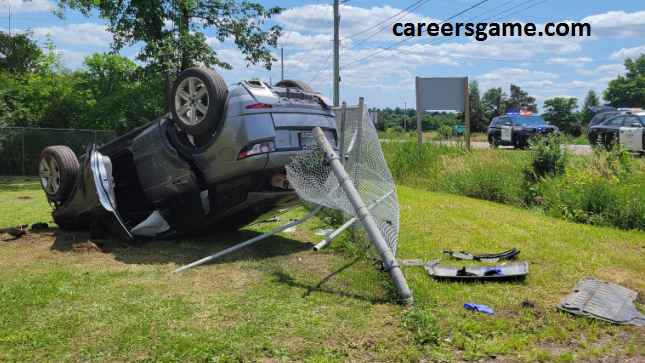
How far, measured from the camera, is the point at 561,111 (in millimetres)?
58719

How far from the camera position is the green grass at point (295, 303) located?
3.54 m

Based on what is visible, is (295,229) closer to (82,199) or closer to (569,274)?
(82,199)

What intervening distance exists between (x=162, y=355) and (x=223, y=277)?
1.75 m

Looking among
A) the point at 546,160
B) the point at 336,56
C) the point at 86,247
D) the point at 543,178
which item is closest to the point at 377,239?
the point at 86,247

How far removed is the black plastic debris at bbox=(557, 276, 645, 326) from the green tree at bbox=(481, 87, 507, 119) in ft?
228

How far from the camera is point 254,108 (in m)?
5.70

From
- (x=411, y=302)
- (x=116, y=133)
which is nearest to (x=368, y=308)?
(x=411, y=302)

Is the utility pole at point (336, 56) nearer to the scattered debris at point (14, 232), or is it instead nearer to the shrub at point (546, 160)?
the shrub at point (546, 160)

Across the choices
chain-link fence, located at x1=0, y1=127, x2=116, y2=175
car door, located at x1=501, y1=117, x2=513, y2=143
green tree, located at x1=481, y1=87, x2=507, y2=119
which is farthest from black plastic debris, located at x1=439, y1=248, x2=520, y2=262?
green tree, located at x1=481, y1=87, x2=507, y2=119

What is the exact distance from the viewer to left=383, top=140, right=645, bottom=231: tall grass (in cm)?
805

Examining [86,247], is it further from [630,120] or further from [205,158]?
[630,120]

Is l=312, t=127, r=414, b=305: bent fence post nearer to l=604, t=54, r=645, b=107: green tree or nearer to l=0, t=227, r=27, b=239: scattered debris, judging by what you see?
l=0, t=227, r=27, b=239: scattered debris

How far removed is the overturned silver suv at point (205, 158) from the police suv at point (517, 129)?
18956mm

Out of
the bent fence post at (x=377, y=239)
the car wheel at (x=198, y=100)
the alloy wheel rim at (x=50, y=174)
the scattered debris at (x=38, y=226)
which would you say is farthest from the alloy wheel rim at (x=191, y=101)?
the scattered debris at (x=38, y=226)
